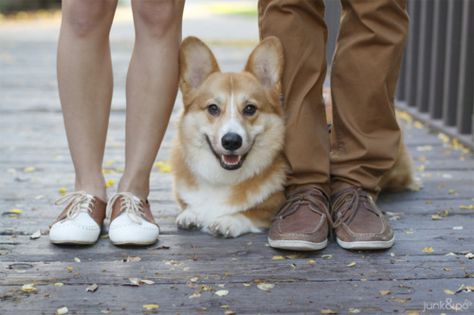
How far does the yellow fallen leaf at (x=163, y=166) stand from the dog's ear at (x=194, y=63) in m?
0.99

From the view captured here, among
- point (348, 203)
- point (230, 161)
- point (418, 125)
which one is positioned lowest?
point (418, 125)

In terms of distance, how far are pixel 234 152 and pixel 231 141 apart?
0.06m

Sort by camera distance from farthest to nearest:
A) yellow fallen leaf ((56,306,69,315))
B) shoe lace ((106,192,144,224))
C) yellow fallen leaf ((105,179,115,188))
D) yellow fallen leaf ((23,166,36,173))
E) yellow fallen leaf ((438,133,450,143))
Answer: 1. yellow fallen leaf ((438,133,450,143))
2. yellow fallen leaf ((23,166,36,173))
3. yellow fallen leaf ((105,179,115,188))
4. shoe lace ((106,192,144,224))
5. yellow fallen leaf ((56,306,69,315))

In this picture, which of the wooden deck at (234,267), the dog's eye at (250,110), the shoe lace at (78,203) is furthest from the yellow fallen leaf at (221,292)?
the dog's eye at (250,110)

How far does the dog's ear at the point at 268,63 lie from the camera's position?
9.25ft

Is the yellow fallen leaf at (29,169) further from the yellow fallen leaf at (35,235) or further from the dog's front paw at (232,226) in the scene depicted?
the dog's front paw at (232,226)

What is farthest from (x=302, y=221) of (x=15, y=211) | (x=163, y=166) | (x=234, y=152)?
(x=163, y=166)

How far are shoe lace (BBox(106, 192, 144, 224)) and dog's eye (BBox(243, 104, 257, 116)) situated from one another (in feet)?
1.64

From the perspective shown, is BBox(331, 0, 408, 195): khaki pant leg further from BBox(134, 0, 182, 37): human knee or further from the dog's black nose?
BBox(134, 0, 182, 37): human knee

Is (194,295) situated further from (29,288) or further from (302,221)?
(302,221)

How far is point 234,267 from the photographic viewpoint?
2.49 metres

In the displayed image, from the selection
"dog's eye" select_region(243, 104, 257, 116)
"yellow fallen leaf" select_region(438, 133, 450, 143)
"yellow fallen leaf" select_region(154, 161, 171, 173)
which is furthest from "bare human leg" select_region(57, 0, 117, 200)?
"yellow fallen leaf" select_region(438, 133, 450, 143)

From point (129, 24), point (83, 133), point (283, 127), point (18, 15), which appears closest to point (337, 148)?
point (283, 127)

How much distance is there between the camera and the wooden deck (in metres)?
2.18
